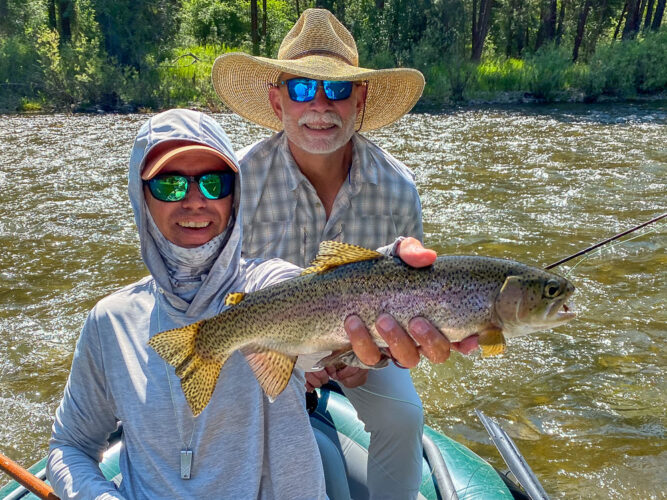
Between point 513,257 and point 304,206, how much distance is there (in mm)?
5035

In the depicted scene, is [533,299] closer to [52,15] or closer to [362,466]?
[362,466]

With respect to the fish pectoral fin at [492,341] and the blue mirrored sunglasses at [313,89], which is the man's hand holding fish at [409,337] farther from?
the blue mirrored sunglasses at [313,89]

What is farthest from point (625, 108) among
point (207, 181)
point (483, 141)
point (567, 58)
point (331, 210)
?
point (207, 181)

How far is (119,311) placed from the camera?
6.98 ft

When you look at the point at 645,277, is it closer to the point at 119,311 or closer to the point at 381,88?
the point at 381,88

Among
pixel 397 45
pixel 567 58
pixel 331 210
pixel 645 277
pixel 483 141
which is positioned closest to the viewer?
pixel 331 210

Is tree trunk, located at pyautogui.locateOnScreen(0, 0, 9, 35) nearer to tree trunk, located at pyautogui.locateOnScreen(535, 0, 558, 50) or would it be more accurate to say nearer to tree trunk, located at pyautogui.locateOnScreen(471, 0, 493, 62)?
tree trunk, located at pyautogui.locateOnScreen(471, 0, 493, 62)

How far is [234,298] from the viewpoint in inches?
81.8

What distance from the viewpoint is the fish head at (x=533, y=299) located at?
6.51 ft

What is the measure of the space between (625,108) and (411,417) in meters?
20.4

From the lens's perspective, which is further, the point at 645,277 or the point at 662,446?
the point at 645,277

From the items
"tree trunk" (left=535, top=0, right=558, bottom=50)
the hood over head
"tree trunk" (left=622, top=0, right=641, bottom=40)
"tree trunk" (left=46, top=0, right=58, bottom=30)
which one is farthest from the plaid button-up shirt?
"tree trunk" (left=535, top=0, right=558, bottom=50)

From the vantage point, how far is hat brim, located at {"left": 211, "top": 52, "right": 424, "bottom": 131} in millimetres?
3529

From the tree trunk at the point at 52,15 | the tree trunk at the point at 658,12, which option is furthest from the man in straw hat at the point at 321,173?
the tree trunk at the point at 658,12
